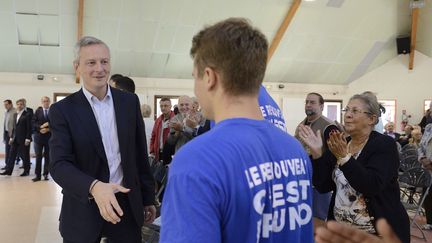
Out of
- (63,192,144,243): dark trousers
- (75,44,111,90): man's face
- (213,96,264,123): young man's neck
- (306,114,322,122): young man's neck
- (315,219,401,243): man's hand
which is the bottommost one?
(63,192,144,243): dark trousers

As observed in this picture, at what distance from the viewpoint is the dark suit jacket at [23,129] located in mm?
7609

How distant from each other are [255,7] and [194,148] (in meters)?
9.42

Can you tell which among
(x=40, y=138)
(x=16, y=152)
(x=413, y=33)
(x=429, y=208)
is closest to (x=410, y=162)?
(x=429, y=208)

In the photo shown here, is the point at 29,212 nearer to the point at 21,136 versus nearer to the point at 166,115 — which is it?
the point at 166,115

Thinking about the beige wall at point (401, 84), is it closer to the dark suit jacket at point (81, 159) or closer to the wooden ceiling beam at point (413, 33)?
the wooden ceiling beam at point (413, 33)

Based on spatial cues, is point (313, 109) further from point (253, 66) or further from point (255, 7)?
point (255, 7)

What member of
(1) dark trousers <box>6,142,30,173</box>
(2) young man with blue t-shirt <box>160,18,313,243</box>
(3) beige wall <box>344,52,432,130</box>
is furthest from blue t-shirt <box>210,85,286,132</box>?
(3) beige wall <box>344,52,432,130</box>

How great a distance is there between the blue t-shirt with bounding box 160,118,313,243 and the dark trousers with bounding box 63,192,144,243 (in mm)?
991

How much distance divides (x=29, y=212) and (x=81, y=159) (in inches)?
155

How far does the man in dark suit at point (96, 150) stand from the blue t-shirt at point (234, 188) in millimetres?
778

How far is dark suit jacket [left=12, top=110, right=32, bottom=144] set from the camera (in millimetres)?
7609

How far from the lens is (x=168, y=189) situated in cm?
79

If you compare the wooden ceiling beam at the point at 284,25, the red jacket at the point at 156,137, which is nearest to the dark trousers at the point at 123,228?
the red jacket at the point at 156,137

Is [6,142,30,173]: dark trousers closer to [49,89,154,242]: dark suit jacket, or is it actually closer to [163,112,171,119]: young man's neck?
[163,112,171,119]: young man's neck
